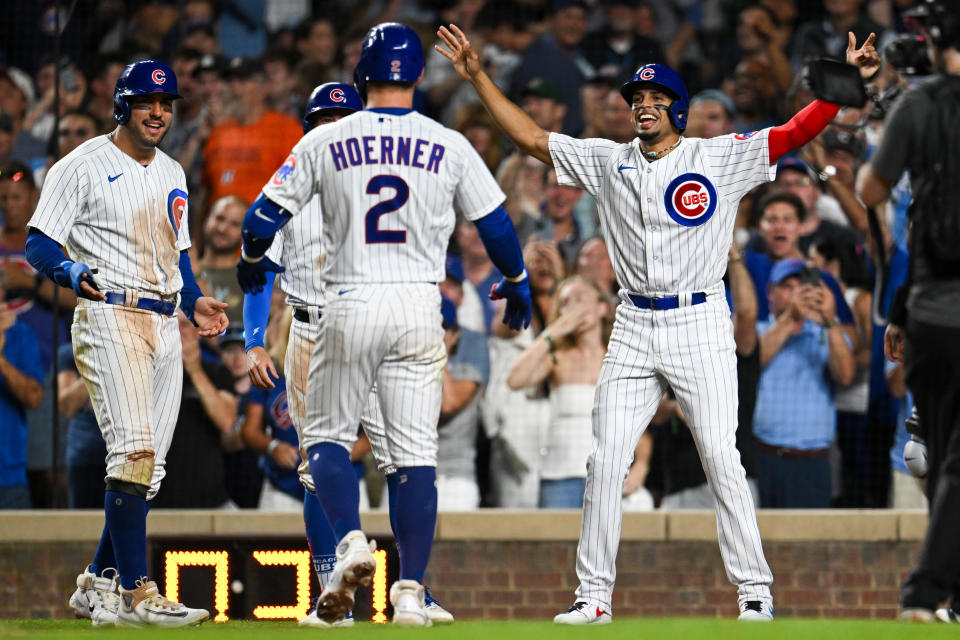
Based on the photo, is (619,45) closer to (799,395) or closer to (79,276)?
(799,395)

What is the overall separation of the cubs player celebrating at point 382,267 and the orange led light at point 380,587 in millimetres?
1705

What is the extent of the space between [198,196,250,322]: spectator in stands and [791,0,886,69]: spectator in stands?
4158 millimetres

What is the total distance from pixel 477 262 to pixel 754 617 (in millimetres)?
4254

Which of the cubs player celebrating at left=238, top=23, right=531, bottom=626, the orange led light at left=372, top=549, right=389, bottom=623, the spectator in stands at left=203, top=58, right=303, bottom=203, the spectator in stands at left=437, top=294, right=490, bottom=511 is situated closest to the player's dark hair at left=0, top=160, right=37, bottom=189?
the spectator in stands at left=203, top=58, right=303, bottom=203

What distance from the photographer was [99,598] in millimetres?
5789

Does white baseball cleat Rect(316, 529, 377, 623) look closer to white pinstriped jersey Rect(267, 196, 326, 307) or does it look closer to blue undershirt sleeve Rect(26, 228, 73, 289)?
white pinstriped jersey Rect(267, 196, 326, 307)

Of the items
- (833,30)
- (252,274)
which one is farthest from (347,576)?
(833,30)

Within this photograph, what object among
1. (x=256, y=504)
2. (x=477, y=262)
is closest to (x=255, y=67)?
(x=477, y=262)

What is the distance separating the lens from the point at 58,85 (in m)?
8.98

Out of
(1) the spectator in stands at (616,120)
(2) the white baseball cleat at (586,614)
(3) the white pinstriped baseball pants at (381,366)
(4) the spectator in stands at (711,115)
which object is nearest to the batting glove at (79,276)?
(3) the white pinstriped baseball pants at (381,366)

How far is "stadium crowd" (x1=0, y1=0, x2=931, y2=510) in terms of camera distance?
850 centimetres

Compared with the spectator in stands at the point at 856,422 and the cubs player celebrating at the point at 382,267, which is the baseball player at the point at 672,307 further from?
the spectator in stands at the point at 856,422

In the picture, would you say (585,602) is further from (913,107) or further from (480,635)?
(913,107)

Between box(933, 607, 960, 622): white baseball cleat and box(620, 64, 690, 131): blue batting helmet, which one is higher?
box(620, 64, 690, 131): blue batting helmet
